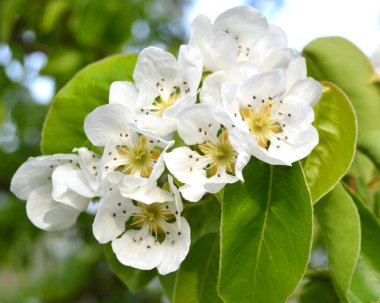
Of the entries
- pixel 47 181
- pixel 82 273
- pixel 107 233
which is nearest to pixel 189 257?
pixel 107 233

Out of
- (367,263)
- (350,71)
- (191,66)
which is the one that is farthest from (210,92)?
(350,71)

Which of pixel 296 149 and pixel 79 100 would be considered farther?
pixel 79 100

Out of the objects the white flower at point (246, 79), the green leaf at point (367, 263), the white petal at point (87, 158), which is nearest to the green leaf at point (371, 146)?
the green leaf at point (367, 263)

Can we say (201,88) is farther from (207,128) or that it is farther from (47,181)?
(47,181)

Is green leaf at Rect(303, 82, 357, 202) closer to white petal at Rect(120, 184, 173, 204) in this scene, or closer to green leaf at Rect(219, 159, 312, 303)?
green leaf at Rect(219, 159, 312, 303)

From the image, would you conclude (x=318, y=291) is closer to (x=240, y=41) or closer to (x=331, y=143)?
(x=331, y=143)

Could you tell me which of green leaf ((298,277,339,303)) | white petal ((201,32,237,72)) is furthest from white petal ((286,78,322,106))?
green leaf ((298,277,339,303))
